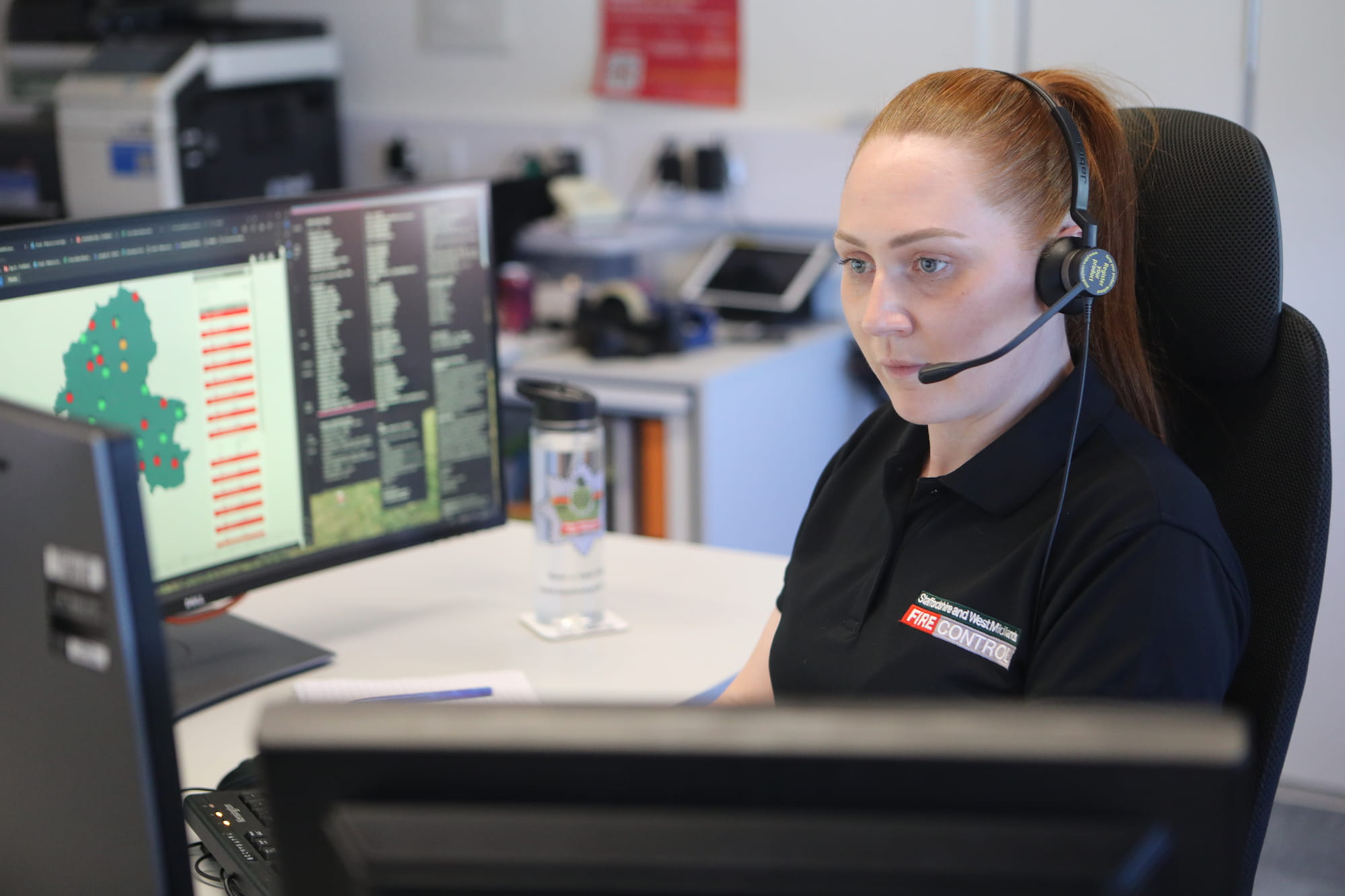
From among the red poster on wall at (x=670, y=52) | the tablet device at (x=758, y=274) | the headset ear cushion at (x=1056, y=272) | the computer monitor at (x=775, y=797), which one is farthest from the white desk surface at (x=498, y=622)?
the red poster on wall at (x=670, y=52)

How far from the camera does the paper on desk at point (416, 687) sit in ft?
4.01

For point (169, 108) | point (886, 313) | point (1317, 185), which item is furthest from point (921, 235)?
point (169, 108)

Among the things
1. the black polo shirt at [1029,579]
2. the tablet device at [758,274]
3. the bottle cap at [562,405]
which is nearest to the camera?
the black polo shirt at [1029,579]

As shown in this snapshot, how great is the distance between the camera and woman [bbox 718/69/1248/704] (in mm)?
917

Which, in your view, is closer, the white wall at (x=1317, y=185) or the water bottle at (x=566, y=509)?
the water bottle at (x=566, y=509)

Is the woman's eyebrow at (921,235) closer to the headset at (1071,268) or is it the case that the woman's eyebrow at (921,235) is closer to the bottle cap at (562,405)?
the headset at (1071,268)

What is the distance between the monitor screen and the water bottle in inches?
3.4

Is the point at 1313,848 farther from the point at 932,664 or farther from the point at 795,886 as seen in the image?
the point at 795,886

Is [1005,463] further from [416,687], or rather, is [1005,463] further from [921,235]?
[416,687]

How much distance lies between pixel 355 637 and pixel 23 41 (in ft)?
9.02

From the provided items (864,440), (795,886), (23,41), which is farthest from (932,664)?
(23,41)

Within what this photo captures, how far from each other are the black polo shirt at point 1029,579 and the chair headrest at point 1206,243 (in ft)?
0.31

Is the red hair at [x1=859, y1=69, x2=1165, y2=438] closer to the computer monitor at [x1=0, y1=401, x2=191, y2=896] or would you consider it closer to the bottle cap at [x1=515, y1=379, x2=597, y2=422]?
the bottle cap at [x1=515, y1=379, x2=597, y2=422]

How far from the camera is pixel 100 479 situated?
580mm
